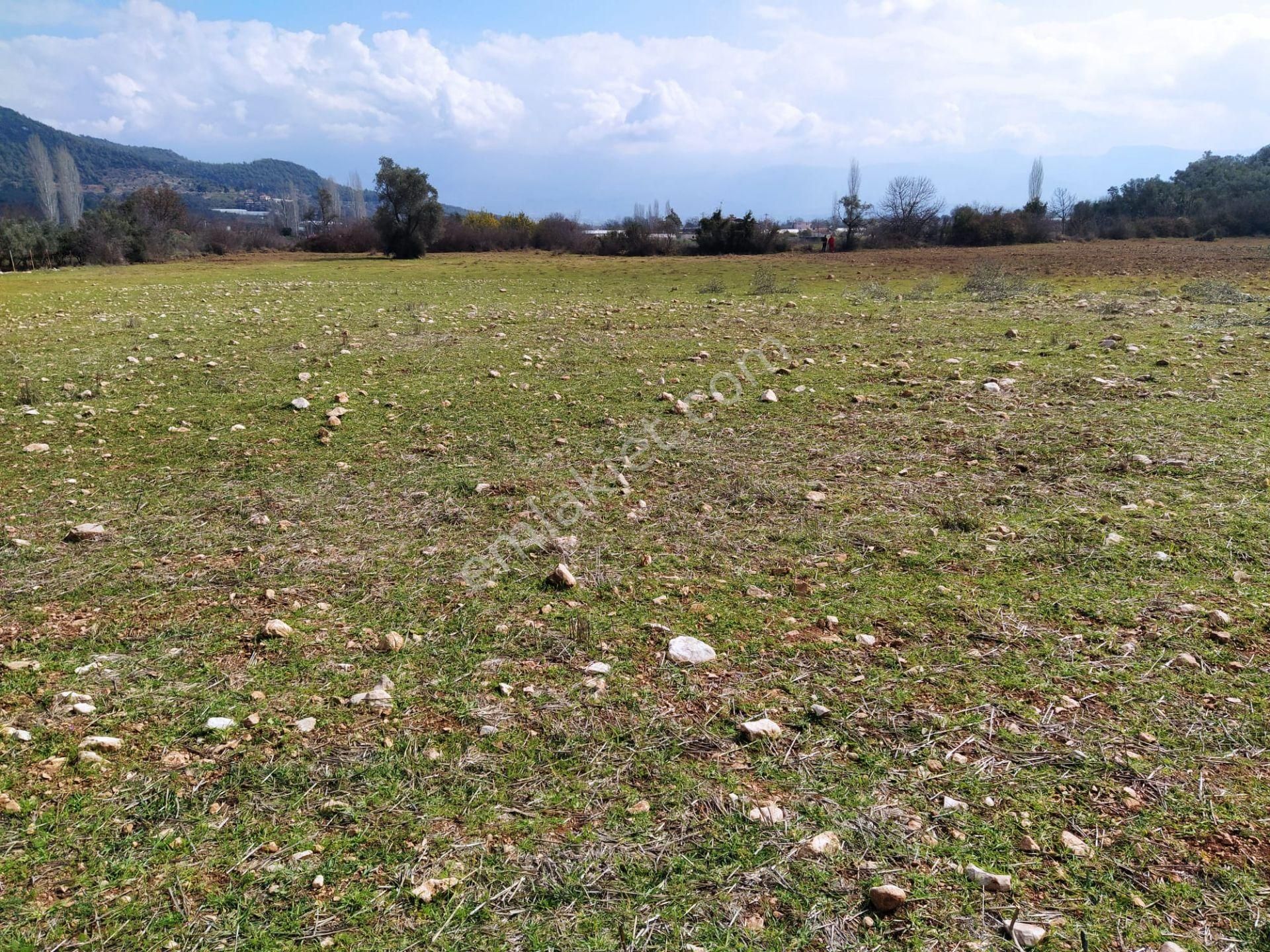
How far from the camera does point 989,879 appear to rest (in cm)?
202

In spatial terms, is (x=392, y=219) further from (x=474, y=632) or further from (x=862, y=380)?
(x=474, y=632)

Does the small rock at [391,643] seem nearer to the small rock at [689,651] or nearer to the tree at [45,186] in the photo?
the small rock at [689,651]

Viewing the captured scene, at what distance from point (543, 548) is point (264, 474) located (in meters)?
2.55

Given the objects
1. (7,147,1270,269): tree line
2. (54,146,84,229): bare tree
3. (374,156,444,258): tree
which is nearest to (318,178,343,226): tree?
(7,147,1270,269): tree line

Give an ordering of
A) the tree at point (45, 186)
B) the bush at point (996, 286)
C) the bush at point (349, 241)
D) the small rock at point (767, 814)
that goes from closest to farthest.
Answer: the small rock at point (767, 814) < the bush at point (996, 286) < the bush at point (349, 241) < the tree at point (45, 186)

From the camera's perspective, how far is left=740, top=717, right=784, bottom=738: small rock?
2646 mm

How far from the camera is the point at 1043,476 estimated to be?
5188mm

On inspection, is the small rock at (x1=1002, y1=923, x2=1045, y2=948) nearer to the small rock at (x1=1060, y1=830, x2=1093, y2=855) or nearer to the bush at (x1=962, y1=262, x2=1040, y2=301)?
the small rock at (x1=1060, y1=830, x2=1093, y2=855)

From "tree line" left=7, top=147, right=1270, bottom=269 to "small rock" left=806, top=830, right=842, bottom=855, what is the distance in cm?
4695

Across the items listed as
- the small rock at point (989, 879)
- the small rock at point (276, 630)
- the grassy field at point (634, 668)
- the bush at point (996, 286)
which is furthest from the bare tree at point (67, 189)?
the small rock at point (989, 879)

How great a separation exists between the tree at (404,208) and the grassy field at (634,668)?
4092cm

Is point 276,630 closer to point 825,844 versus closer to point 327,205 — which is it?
point 825,844

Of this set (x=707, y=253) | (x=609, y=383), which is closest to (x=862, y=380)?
(x=609, y=383)

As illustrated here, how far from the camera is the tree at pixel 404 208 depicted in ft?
148
